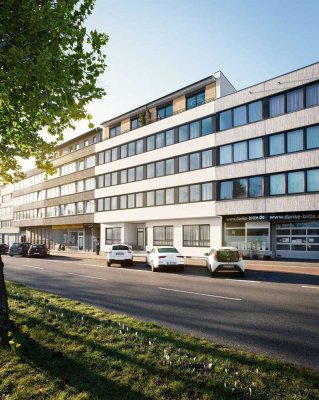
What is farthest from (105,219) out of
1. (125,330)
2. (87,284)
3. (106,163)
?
(125,330)

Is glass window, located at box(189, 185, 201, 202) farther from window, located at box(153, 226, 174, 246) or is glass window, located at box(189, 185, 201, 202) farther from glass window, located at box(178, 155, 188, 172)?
window, located at box(153, 226, 174, 246)

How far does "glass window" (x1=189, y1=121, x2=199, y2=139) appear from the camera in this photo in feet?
103

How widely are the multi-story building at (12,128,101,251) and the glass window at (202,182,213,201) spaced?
62.5 ft

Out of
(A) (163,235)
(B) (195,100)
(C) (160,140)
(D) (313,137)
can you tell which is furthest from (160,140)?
(D) (313,137)

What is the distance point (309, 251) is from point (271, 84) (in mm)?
13418

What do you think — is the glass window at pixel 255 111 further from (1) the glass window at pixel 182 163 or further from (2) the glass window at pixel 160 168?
(2) the glass window at pixel 160 168

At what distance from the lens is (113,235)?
41312 millimetres

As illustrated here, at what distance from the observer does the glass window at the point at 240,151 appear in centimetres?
2764

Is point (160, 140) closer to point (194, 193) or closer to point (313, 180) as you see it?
point (194, 193)

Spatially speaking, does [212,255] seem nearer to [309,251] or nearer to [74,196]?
[309,251]

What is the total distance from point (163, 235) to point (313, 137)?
58.0 feet

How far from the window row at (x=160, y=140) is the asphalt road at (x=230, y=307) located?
1930 cm

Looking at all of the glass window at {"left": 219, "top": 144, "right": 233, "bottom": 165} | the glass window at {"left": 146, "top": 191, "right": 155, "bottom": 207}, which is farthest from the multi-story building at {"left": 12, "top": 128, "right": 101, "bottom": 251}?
the glass window at {"left": 219, "top": 144, "right": 233, "bottom": 165}

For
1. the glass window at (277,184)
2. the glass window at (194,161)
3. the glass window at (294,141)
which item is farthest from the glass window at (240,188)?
the glass window at (194,161)
